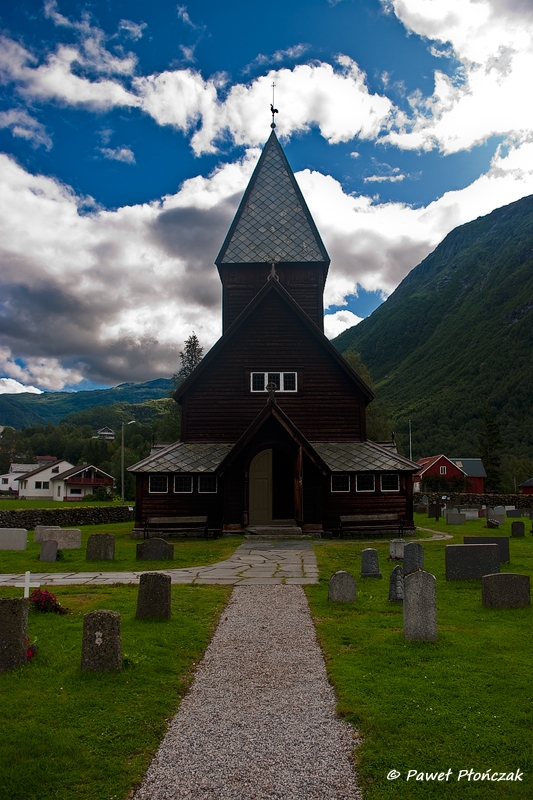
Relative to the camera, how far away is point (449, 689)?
6.43m

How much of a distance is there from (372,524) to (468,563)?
11.5m

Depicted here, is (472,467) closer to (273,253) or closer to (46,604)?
(273,253)

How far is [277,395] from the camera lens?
26.3m

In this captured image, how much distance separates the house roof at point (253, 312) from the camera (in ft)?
85.5

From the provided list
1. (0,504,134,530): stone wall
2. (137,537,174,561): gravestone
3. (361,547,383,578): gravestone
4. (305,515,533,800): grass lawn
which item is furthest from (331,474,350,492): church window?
(0,504,134,530): stone wall

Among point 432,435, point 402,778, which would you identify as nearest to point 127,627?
point 402,778

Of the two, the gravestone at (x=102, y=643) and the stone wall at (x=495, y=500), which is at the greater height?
the gravestone at (x=102, y=643)

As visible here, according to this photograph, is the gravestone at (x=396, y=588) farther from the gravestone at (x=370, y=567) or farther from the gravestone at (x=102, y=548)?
the gravestone at (x=102, y=548)

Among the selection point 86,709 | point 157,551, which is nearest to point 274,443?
point 157,551

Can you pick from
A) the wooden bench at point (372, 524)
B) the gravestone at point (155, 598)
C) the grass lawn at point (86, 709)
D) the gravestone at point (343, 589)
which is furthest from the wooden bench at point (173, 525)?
the gravestone at point (155, 598)

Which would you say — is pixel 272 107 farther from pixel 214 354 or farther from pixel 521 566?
pixel 521 566

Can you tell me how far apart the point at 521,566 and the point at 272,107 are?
32.0 meters

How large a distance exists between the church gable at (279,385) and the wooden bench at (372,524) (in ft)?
12.0

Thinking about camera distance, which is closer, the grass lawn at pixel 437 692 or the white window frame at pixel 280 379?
the grass lawn at pixel 437 692
